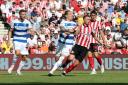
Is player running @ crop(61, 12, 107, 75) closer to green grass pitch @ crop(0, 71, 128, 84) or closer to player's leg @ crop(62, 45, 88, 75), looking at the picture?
player's leg @ crop(62, 45, 88, 75)

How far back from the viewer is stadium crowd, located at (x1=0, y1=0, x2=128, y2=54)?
2639 cm

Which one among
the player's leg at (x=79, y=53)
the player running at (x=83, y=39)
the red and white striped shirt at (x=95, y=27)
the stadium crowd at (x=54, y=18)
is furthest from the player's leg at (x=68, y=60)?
the stadium crowd at (x=54, y=18)

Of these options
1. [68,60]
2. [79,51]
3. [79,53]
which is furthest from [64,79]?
[68,60]

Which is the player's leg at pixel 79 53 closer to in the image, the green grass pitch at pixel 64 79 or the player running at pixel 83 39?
the player running at pixel 83 39

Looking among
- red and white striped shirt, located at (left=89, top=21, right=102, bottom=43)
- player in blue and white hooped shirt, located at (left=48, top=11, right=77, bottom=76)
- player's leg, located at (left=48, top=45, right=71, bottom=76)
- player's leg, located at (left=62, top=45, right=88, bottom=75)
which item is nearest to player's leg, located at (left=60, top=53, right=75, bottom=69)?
player in blue and white hooped shirt, located at (left=48, top=11, right=77, bottom=76)

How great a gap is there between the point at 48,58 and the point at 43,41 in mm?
2536

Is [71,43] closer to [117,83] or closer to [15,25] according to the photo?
[15,25]

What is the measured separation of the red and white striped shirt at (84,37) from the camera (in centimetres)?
1998

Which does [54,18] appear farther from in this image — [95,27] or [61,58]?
[61,58]

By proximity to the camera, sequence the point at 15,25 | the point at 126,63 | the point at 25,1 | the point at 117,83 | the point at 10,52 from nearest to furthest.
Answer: the point at 117,83, the point at 15,25, the point at 126,63, the point at 10,52, the point at 25,1

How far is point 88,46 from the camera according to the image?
794 inches

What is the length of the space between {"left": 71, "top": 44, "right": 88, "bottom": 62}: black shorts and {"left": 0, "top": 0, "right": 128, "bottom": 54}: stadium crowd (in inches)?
224

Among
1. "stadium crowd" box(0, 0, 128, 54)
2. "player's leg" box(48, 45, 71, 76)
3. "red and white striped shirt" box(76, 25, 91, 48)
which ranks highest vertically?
"red and white striped shirt" box(76, 25, 91, 48)

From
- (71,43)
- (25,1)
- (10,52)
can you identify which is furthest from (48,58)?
(25,1)
